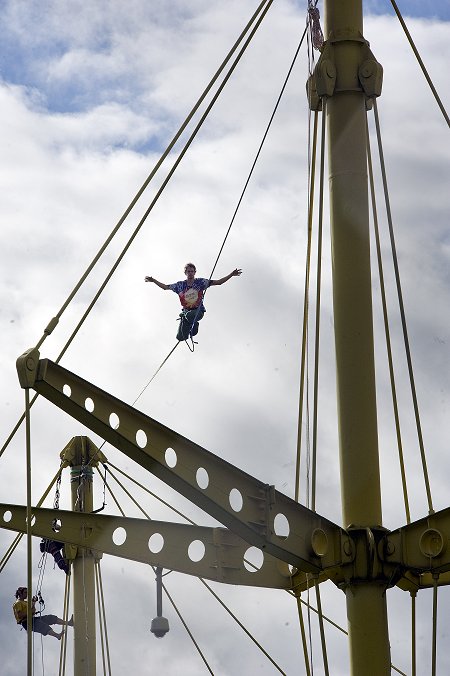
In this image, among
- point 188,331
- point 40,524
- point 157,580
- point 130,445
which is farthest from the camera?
point 188,331

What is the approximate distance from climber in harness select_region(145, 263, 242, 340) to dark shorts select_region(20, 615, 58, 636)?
8.01 m

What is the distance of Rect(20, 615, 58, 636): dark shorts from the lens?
26.4 m

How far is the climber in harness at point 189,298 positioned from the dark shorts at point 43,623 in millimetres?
8010

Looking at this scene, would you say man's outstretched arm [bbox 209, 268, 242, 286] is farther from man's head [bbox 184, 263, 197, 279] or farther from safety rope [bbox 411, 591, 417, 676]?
safety rope [bbox 411, 591, 417, 676]

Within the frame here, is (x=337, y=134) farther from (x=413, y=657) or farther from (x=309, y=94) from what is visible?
(x=413, y=657)

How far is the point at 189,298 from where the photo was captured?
20.8 metres

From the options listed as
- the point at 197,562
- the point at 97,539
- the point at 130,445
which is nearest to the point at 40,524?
the point at 97,539

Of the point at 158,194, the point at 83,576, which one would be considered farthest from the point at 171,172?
the point at 83,576

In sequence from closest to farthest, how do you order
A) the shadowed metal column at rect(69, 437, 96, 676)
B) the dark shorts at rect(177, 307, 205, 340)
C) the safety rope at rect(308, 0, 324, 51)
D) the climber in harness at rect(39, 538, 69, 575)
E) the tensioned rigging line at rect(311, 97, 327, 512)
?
1. the tensioned rigging line at rect(311, 97, 327, 512)
2. the safety rope at rect(308, 0, 324, 51)
3. the dark shorts at rect(177, 307, 205, 340)
4. the shadowed metal column at rect(69, 437, 96, 676)
5. the climber in harness at rect(39, 538, 69, 575)

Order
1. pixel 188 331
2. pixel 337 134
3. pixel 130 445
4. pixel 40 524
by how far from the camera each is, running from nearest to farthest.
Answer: pixel 130 445 → pixel 337 134 → pixel 40 524 → pixel 188 331

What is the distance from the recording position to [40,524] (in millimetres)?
17453

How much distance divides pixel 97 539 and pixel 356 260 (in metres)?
4.18

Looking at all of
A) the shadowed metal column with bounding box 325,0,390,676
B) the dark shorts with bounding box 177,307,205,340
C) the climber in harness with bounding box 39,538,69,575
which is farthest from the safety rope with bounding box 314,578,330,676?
the climber in harness with bounding box 39,538,69,575

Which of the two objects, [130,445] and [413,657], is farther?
[413,657]
